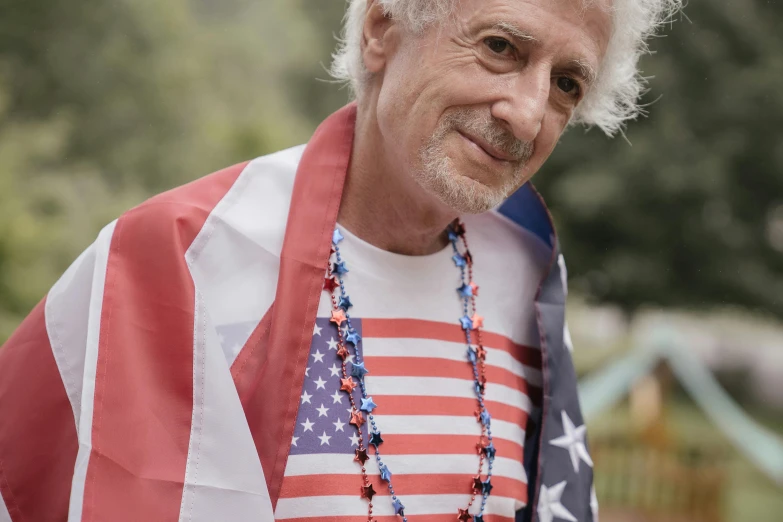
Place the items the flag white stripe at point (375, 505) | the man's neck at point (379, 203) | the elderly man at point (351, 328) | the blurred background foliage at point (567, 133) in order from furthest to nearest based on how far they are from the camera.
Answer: the blurred background foliage at point (567, 133) → the man's neck at point (379, 203) → the flag white stripe at point (375, 505) → the elderly man at point (351, 328)

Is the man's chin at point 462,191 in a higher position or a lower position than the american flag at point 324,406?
higher

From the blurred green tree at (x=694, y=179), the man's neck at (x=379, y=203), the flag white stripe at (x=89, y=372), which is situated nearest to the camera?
the flag white stripe at (x=89, y=372)

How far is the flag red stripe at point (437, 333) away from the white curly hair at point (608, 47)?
1.72 ft

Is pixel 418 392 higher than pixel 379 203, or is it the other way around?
pixel 379 203

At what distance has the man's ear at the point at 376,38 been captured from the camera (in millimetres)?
1823

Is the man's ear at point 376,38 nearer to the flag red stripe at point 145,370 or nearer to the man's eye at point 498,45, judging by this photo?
the man's eye at point 498,45

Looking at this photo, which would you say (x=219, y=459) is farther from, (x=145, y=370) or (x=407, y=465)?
(x=407, y=465)

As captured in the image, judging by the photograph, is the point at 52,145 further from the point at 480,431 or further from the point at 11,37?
the point at 480,431

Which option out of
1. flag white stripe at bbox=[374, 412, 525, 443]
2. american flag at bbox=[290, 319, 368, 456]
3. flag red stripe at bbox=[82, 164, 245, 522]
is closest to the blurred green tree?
flag white stripe at bbox=[374, 412, 525, 443]

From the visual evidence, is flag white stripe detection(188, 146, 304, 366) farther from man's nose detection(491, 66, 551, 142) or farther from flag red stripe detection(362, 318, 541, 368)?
man's nose detection(491, 66, 551, 142)

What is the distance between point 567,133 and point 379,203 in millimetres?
11369

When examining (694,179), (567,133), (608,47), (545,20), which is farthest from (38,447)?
(567,133)

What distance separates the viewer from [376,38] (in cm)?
184

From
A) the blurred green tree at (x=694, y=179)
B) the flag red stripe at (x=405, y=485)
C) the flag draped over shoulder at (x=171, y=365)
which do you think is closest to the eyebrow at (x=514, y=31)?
the flag draped over shoulder at (x=171, y=365)
